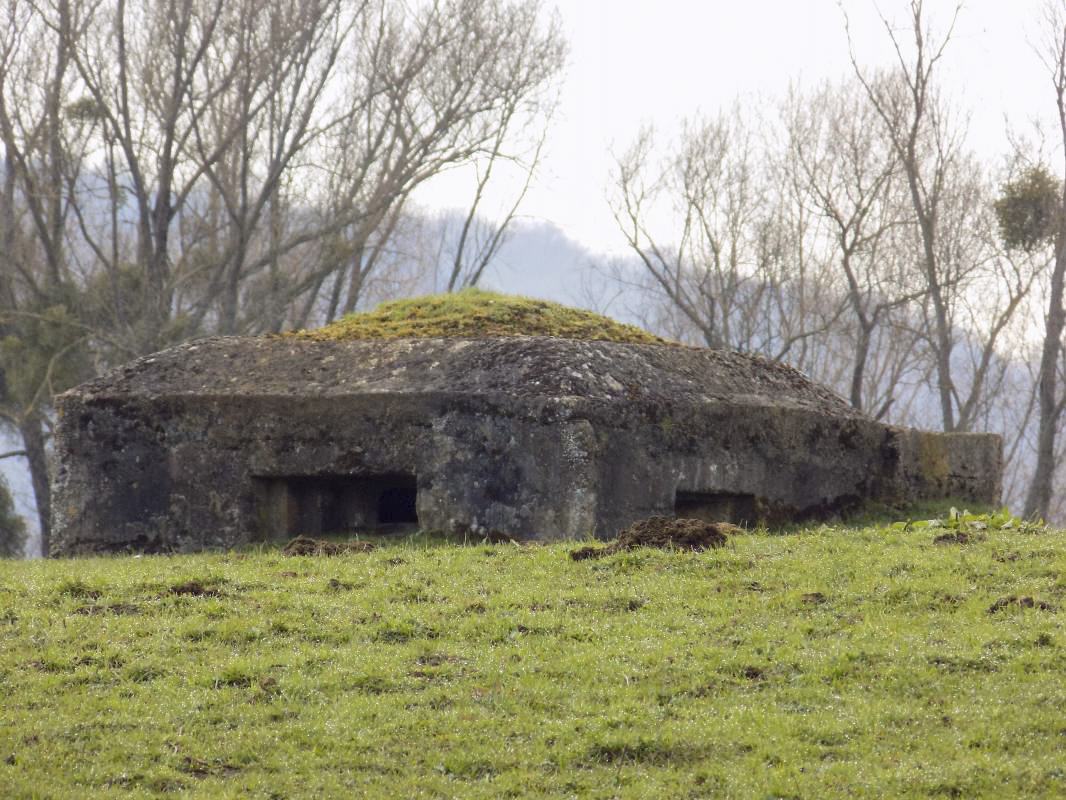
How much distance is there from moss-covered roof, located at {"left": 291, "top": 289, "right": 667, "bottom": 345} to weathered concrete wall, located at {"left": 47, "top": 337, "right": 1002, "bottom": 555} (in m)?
0.83

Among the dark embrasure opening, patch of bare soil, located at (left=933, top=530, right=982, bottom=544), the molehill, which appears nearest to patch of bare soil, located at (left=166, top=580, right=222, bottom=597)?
the molehill

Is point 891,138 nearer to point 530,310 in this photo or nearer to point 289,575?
point 530,310

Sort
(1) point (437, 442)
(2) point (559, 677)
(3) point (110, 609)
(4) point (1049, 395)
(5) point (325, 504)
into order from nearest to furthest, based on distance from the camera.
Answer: (2) point (559, 677) < (3) point (110, 609) < (1) point (437, 442) < (5) point (325, 504) < (4) point (1049, 395)

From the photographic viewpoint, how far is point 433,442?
1146 cm

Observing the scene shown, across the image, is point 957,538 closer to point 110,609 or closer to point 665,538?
point 665,538

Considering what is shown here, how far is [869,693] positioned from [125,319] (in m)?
Answer: 22.0

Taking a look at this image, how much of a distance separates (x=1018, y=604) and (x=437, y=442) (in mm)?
5439

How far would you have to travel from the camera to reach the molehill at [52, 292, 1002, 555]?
443 inches

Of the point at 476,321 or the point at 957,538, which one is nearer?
the point at 957,538

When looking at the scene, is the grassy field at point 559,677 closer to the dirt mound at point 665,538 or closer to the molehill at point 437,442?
the dirt mound at point 665,538

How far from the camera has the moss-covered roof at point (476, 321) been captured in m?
13.5

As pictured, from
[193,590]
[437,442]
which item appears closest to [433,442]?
[437,442]

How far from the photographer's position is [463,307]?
14359mm

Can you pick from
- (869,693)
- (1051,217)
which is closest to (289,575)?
(869,693)
